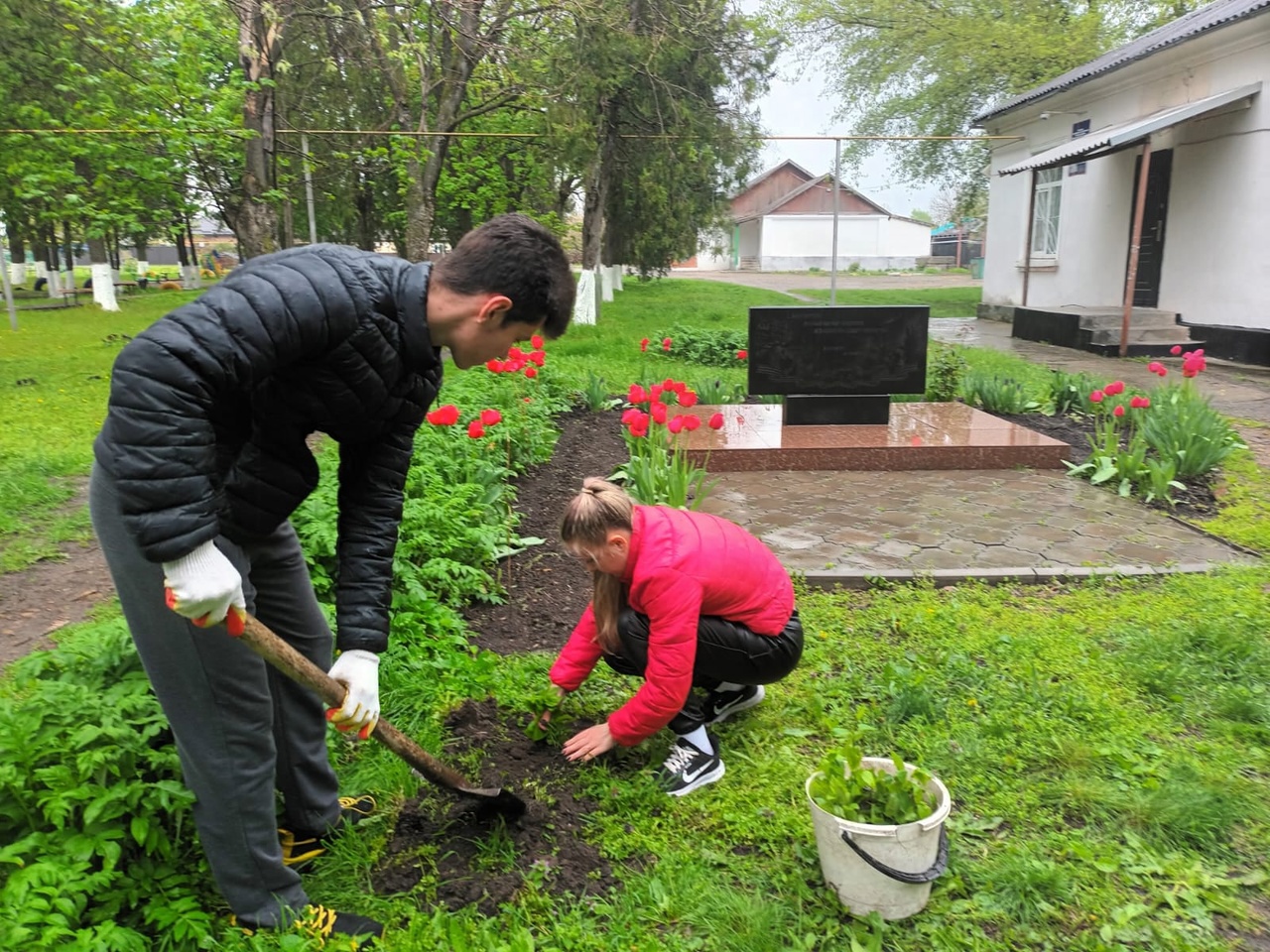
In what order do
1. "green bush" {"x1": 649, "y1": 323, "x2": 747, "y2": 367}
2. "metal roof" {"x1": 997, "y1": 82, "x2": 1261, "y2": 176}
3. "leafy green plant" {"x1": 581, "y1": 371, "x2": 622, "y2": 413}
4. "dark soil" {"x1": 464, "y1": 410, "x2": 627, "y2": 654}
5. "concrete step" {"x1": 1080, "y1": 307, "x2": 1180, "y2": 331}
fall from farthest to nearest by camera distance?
"concrete step" {"x1": 1080, "y1": 307, "x2": 1180, "y2": 331}, "metal roof" {"x1": 997, "y1": 82, "x2": 1261, "y2": 176}, "green bush" {"x1": 649, "y1": 323, "x2": 747, "y2": 367}, "leafy green plant" {"x1": 581, "y1": 371, "x2": 622, "y2": 413}, "dark soil" {"x1": 464, "y1": 410, "x2": 627, "y2": 654}

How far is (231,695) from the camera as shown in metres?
1.85

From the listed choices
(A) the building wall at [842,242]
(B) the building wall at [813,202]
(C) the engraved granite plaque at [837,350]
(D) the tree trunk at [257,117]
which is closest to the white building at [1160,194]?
(C) the engraved granite plaque at [837,350]

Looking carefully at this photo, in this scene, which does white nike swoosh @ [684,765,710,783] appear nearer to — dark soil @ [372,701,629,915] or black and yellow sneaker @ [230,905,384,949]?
dark soil @ [372,701,629,915]

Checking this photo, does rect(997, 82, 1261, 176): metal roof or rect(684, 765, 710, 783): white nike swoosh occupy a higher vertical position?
rect(997, 82, 1261, 176): metal roof

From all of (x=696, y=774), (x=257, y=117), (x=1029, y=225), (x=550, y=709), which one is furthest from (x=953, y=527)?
(x=1029, y=225)

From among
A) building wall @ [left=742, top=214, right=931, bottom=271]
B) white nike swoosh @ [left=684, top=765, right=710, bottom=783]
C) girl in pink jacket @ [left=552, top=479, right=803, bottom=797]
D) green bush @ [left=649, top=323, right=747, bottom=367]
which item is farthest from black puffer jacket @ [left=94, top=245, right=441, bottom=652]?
building wall @ [left=742, top=214, right=931, bottom=271]

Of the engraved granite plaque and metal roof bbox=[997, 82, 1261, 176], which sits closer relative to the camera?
the engraved granite plaque

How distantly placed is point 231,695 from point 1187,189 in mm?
14811

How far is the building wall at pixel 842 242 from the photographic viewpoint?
5122cm

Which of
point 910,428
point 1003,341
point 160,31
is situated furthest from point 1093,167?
point 160,31

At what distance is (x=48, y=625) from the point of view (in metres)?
3.77

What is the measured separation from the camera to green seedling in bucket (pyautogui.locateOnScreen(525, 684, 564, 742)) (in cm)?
285

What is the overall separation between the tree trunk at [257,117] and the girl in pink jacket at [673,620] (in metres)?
8.41

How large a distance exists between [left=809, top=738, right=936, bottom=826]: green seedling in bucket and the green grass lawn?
27 centimetres
